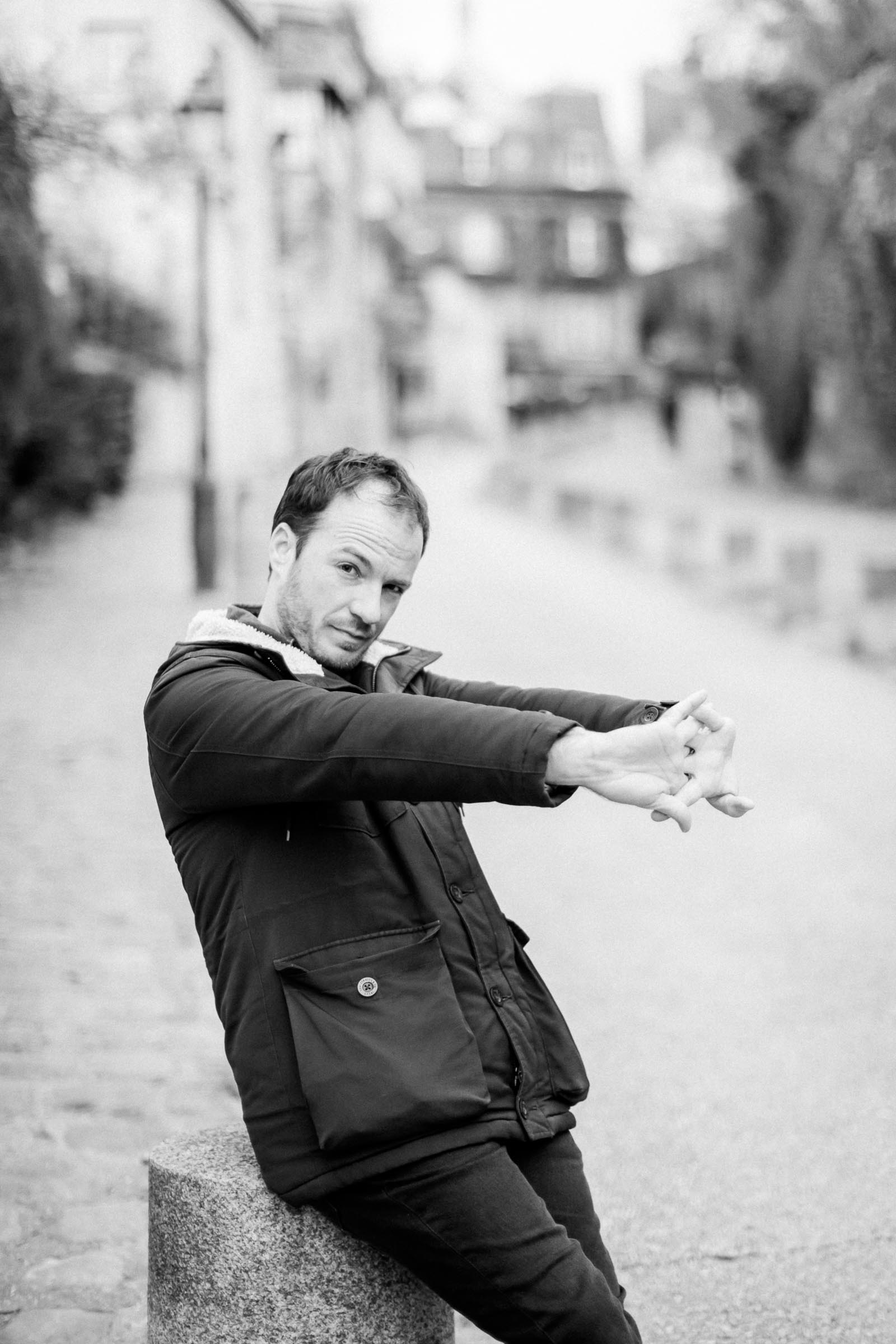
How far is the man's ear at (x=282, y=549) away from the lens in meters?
2.50

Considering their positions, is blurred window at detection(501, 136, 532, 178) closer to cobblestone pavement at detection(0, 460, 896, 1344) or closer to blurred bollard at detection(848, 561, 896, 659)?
blurred bollard at detection(848, 561, 896, 659)

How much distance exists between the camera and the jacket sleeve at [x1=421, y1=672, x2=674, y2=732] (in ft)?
8.23

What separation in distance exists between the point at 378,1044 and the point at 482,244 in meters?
64.6

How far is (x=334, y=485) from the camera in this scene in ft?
8.02

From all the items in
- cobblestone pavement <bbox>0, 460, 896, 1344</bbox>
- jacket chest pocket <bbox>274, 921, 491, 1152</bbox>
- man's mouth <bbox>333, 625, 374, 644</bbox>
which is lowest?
cobblestone pavement <bbox>0, 460, 896, 1344</bbox>

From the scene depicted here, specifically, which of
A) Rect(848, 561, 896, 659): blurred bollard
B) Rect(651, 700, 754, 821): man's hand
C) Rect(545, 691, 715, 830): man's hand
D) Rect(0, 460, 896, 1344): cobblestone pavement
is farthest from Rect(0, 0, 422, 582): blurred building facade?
Rect(545, 691, 715, 830): man's hand

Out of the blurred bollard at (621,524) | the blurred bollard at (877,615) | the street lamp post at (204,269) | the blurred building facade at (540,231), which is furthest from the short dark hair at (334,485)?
the blurred building facade at (540,231)

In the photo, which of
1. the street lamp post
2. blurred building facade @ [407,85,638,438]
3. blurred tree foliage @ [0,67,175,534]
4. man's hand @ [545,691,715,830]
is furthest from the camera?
blurred building facade @ [407,85,638,438]

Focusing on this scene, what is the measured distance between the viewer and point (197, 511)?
45.3 feet

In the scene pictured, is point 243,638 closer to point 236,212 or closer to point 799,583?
point 799,583

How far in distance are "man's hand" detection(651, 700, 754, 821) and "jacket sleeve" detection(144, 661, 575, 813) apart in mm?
256

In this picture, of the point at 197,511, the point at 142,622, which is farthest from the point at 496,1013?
the point at 197,511

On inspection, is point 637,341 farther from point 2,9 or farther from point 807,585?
point 2,9

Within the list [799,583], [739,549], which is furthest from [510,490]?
[799,583]
